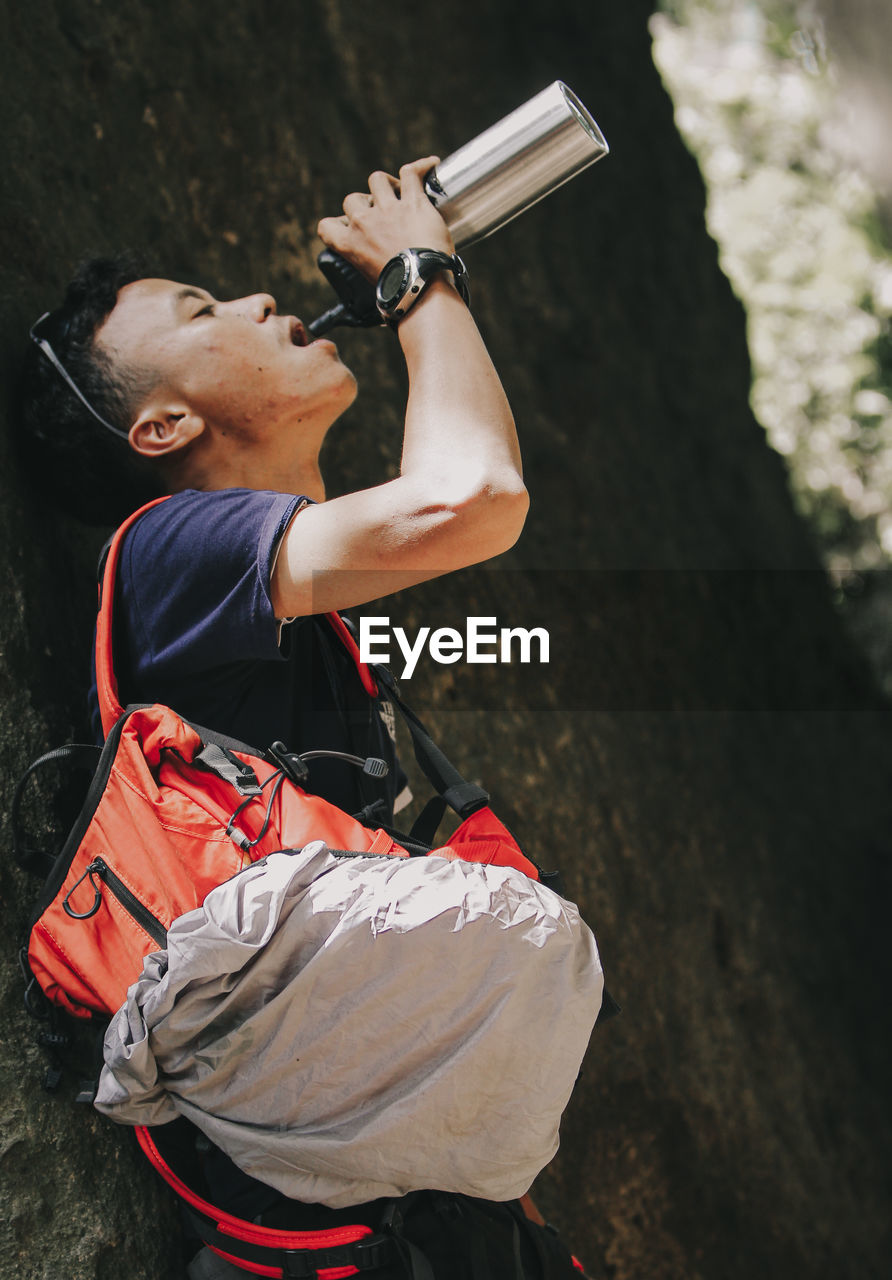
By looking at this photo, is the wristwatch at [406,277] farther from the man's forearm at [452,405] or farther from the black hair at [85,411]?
the black hair at [85,411]

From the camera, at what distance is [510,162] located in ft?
6.01

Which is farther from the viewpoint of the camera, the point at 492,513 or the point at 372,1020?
the point at 492,513

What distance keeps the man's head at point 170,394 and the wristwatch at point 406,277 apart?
0.89 feet

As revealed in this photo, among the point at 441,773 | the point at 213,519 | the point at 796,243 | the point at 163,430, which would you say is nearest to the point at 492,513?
the point at 213,519

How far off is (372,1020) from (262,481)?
38.3 inches

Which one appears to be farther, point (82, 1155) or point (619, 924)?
point (619, 924)

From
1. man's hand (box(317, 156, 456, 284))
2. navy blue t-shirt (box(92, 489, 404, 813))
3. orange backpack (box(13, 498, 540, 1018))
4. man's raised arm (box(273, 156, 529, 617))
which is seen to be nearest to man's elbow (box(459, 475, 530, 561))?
man's raised arm (box(273, 156, 529, 617))

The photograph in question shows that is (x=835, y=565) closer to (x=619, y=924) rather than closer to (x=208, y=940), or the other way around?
(x=619, y=924)

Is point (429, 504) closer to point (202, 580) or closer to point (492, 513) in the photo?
point (492, 513)

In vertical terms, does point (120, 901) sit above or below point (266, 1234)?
above

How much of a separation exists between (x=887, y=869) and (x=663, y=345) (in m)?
2.56

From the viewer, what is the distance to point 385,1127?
1.25m

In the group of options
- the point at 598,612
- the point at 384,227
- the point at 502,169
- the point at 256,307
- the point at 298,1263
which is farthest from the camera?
the point at 598,612

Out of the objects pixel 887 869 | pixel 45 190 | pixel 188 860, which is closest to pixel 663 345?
pixel 887 869
